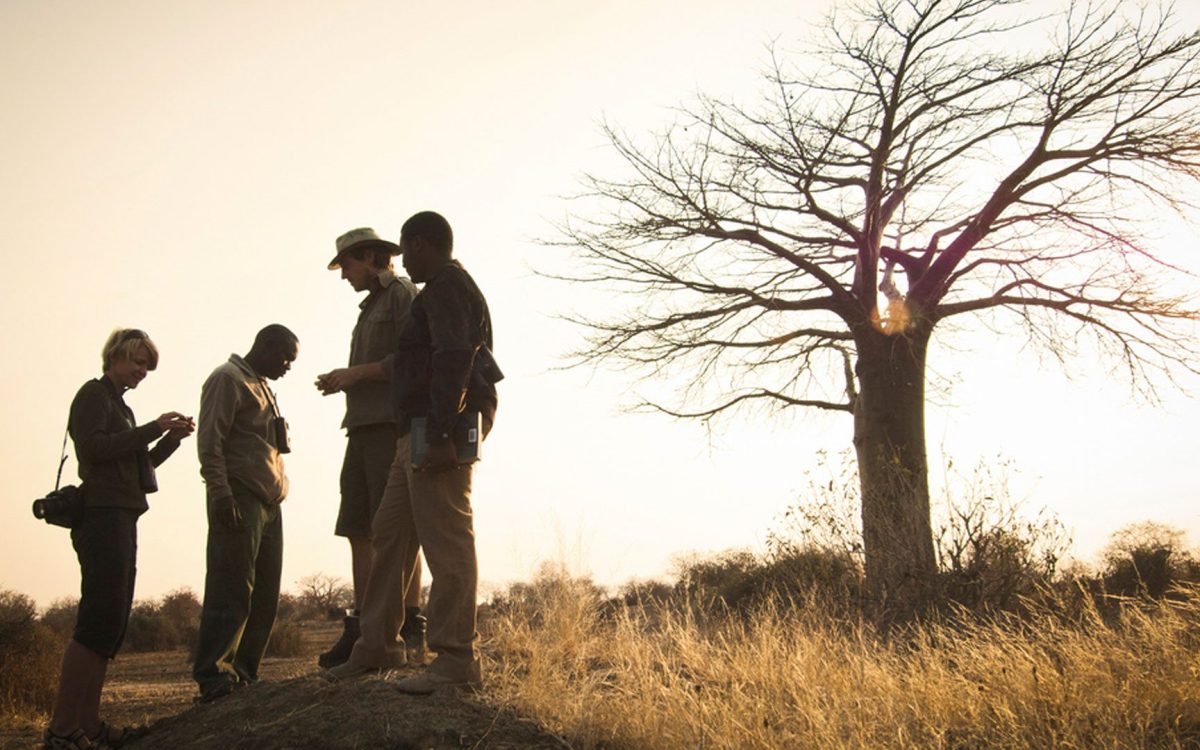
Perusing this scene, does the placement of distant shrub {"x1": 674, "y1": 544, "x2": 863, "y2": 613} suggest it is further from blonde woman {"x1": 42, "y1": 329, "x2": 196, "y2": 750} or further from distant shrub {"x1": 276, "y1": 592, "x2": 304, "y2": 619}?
distant shrub {"x1": 276, "y1": 592, "x2": 304, "y2": 619}

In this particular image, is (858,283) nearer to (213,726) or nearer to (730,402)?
(730,402)

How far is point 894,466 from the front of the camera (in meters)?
10.6

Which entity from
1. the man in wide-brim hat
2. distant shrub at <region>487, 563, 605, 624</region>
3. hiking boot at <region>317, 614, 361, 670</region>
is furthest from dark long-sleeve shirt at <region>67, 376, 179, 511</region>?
distant shrub at <region>487, 563, 605, 624</region>

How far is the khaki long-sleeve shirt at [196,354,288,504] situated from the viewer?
4.99 metres

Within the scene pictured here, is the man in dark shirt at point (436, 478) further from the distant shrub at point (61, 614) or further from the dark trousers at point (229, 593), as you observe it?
the distant shrub at point (61, 614)

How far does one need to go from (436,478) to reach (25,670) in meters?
5.35

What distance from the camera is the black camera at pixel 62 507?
4.70 meters

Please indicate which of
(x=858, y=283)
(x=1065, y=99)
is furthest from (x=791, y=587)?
(x=1065, y=99)

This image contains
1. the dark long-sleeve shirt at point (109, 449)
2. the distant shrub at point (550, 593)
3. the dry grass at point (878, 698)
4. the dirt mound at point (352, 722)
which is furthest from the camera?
the distant shrub at point (550, 593)

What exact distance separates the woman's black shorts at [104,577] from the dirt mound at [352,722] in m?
0.51

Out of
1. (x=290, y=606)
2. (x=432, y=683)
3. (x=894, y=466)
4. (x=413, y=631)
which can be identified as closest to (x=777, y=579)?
(x=894, y=466)

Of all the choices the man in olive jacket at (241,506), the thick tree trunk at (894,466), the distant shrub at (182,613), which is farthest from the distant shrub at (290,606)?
the man in olive jacket at (241,506)

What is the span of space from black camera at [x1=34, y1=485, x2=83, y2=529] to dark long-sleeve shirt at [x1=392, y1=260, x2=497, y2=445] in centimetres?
164

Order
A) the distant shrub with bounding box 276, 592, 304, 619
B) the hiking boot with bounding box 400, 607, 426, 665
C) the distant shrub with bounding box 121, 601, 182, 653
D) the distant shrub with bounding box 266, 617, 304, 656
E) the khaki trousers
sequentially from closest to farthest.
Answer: the khaki trousers, the hiking boot with bounding box 400, 607, 426, 665, the distant shrub with bounding box 266, 617, 304, 656, the distant shrub with bounding box 121, 601, 182, 653, the distant shrub with bounding box 276, 592, 304, 619
